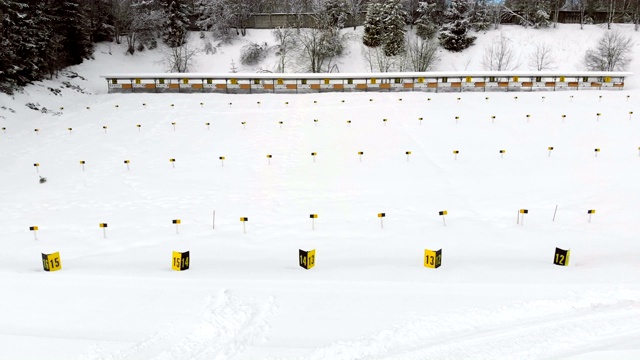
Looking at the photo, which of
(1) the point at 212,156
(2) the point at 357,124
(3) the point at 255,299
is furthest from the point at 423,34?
(3) the point at 255,299

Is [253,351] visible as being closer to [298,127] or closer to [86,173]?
[86,173]

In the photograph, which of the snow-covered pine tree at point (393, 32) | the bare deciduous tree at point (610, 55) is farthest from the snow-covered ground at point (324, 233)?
the snow-covered pine tree at point (393, 32)

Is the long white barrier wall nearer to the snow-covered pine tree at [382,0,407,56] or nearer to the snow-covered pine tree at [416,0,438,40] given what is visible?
the snow-covered pine tree at [382,0,407,56]

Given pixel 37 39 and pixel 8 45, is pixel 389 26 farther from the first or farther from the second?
pixel 8 45

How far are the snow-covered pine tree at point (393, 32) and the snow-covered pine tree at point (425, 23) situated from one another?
2.96 m

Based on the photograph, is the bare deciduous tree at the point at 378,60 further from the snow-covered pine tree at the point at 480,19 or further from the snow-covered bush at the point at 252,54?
the snow-covered pine tree at the point at 480,19

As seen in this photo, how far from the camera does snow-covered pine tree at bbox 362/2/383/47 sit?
4084 centimetres

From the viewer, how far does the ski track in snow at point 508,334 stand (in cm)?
502

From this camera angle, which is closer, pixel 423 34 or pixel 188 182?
pixel 188 182

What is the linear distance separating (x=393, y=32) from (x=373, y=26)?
246cm

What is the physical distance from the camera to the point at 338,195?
12336 mm

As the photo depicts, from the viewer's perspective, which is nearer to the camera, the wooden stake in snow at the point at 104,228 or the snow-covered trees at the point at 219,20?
the wooden stake in snow at the point at 104,228

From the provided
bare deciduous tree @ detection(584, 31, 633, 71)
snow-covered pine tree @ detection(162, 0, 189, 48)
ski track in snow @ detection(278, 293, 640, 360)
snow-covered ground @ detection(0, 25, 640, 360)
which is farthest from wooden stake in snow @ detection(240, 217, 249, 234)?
bare deciduous tree @ detection(584, 31, 633, 71)

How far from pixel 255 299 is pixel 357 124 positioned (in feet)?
48.3
